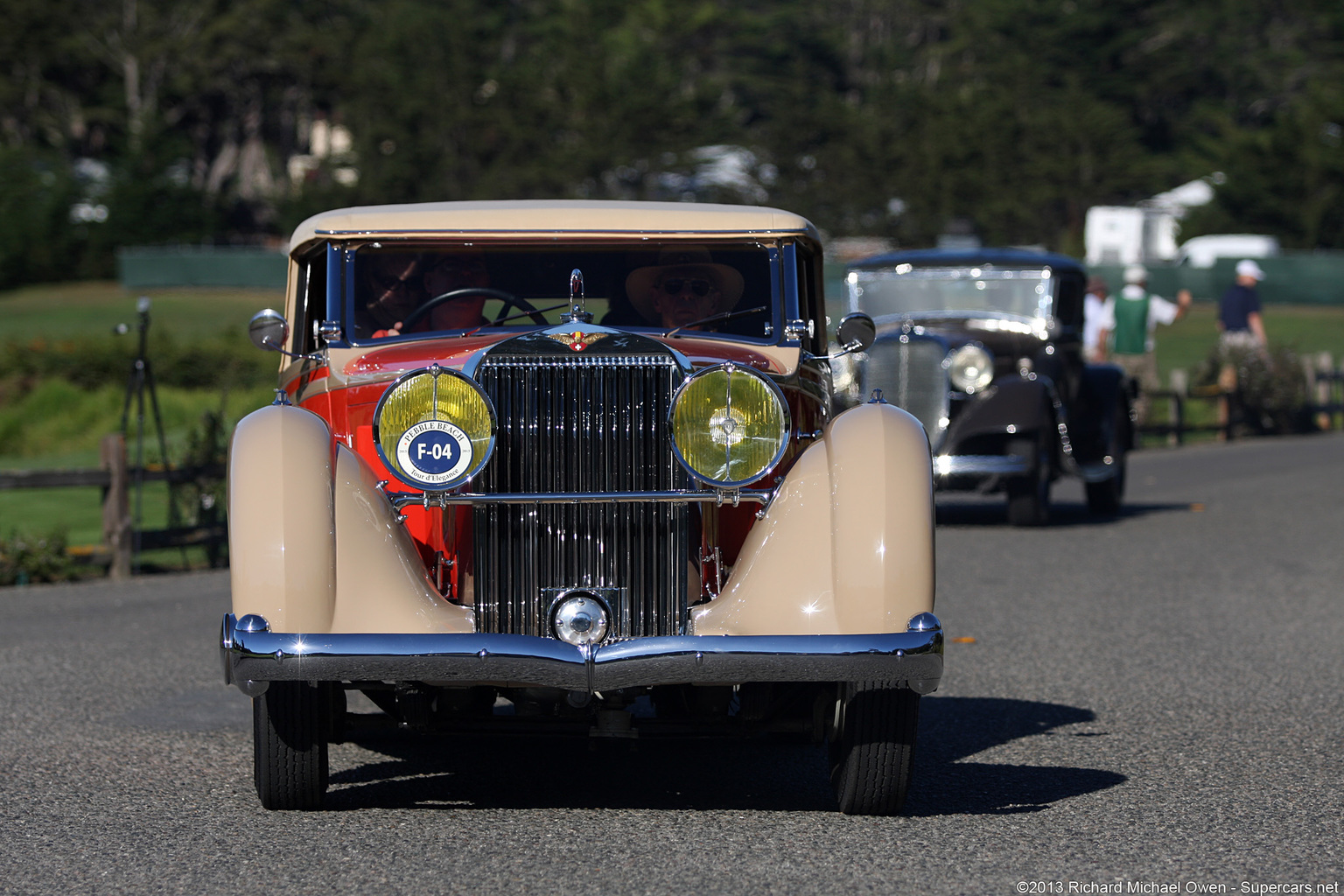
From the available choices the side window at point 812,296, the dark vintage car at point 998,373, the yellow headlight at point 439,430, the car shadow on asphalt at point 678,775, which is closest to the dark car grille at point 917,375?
the dark vintage car at point 998,373

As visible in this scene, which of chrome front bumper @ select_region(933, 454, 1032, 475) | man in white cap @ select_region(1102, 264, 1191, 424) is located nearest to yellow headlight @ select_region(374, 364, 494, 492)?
chrome front bumper @ select_region(933, 454, 1032, 475)

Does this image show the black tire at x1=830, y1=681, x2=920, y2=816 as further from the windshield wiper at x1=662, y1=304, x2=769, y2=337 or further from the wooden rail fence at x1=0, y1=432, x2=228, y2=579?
the wooden rail fence at x1=0, y1=432, x2=228, y2=579

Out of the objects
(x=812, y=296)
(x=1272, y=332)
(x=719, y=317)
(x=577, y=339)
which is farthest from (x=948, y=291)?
(x=1272, y=332)

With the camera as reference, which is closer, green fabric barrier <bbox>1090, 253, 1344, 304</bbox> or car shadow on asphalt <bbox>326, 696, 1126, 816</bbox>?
car shadow on asphalt <bbox>326, 696, 1126, 816</bbox>

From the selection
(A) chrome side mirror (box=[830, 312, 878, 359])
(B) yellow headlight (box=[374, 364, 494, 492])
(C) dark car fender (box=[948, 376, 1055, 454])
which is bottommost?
(C) dark car fender (box=[948, 376, 1055, 454])

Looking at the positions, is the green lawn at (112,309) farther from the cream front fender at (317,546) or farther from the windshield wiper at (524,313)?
the cream front fender at (317,546)

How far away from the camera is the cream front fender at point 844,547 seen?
5.09 meters

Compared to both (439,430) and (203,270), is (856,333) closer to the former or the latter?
(439,430)

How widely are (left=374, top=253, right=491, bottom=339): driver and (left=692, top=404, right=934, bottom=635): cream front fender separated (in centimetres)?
145

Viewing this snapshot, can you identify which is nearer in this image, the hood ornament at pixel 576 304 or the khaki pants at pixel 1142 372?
the hood ornament at pixel 576 304

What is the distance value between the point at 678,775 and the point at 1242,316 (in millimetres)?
18842

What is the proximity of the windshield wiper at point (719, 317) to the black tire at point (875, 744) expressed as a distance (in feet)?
4.76

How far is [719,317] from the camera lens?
20.1 ft

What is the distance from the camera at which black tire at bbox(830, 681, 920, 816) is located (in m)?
5.14
